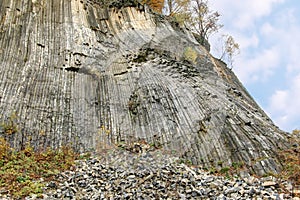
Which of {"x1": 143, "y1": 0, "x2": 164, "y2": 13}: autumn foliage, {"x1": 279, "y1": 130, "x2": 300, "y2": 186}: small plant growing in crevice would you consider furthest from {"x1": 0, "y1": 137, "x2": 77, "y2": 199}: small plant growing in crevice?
{"x1": 143, "y1": 0, "x2": 164, "y2": 13}: autumn foliage

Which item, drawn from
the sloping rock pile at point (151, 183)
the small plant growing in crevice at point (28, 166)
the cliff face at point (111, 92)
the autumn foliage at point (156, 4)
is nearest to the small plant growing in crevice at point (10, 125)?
the cliff face at point (111, 92)

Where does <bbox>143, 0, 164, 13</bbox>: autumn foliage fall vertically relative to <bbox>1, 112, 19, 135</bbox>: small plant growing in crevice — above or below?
above

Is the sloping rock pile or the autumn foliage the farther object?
the autumn foliage

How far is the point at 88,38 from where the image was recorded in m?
14.8

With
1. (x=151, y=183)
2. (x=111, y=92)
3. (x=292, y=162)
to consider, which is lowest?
(x=151, y=183)

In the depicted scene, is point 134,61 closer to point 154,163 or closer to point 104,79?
point 104,79

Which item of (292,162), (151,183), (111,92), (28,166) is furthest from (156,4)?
(151,183)

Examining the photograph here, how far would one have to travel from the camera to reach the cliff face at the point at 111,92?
1088cm

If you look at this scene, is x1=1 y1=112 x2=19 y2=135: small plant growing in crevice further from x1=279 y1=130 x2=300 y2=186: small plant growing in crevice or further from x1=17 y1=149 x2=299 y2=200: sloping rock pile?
x1=279 y1=130 x2=300 y2=186: small plant growing in crevice

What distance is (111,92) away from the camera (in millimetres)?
13242

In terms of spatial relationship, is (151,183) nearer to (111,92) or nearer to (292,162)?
(292,162)

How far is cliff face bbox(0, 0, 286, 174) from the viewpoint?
35.7ft

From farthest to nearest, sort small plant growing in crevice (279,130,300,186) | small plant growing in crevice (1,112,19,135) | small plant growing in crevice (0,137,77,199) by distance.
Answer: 1. small plant growing in crevice (1,112,19,135)
2. small plant growing in crevice (279,130,300,186)
3. small plant growing in crevice (0,137,77,199)

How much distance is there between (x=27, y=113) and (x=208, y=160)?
6608mm
